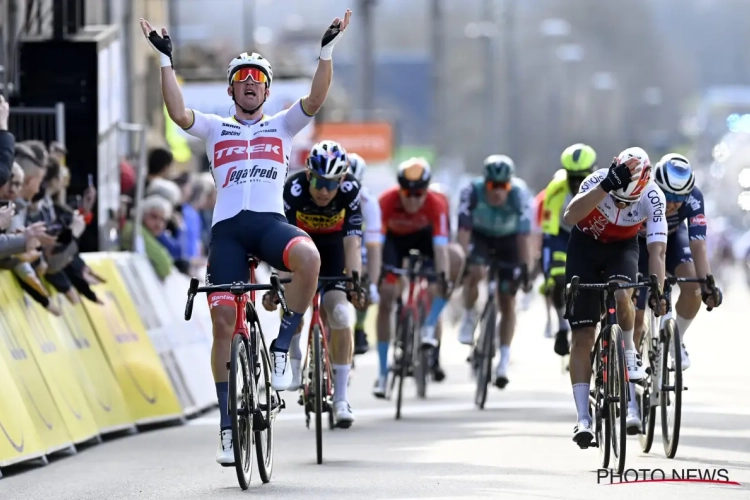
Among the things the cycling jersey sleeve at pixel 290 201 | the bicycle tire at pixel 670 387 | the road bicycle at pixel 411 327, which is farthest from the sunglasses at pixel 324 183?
the road bicycle at pixel 411 327

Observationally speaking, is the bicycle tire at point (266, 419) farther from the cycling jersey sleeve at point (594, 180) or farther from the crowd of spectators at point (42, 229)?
the crowd of spectators at point (42, 229)

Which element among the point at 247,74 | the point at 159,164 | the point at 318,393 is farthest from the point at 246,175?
the point at 159,164

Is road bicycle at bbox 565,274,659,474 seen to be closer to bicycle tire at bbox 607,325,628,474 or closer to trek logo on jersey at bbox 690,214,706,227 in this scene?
bicycle tire at bbox 607,325,628,474

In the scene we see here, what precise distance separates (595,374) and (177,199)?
817cm

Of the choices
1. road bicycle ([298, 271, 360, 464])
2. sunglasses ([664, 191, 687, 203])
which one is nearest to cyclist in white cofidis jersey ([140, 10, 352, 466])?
road bicycle ([298, 271, 360, 464])

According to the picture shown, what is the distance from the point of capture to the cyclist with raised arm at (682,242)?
12195 millimetres

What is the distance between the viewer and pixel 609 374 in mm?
10594

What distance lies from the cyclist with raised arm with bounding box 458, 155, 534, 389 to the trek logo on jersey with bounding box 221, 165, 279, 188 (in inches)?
250

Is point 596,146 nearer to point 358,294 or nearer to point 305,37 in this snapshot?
point 305,37

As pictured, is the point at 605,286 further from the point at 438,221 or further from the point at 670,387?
the point at 438,221

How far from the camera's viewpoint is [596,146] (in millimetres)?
93000

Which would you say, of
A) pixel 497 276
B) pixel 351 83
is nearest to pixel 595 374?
pixel 497 276

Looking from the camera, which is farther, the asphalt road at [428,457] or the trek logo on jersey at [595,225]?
the trek logo on jersey at [595,225]

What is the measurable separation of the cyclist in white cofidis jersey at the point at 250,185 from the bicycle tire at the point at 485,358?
5.55 metres
